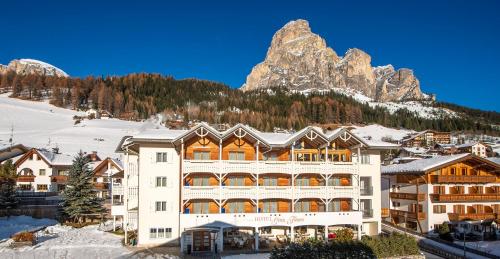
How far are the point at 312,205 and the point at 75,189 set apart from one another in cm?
2592

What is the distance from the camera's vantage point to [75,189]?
4631cm

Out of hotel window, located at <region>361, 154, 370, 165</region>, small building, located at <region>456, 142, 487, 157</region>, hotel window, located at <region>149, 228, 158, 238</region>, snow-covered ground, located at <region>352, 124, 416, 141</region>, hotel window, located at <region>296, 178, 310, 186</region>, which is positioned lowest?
hotel window, located at <region>149, 228, 158, 238</region>

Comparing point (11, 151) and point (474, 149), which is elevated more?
point (474, 149)

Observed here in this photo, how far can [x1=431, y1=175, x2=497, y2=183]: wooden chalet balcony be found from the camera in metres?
43.9

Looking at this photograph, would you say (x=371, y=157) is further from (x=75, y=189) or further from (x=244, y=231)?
(x=75, y=189)

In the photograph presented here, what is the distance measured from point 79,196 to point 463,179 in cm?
4151

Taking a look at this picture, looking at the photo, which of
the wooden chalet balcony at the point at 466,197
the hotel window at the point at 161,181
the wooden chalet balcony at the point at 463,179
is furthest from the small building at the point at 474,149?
the hotel window at the point at 161,181

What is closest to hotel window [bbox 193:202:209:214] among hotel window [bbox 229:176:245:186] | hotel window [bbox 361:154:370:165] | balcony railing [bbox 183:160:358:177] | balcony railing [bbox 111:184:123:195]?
hotel window [bbox 229:176:245:186]

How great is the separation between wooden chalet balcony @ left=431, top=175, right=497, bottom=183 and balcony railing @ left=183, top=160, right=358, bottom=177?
35.7 ft

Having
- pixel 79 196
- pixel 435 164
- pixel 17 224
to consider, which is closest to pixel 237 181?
pixel 79 196

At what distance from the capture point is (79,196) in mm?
46500

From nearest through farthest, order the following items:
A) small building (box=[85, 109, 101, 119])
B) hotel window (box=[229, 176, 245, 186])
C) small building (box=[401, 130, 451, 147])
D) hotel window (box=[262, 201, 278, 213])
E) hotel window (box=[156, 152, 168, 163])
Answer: hotel window (box=[156, 152, 168, 163])
hotel window (box=[229, 176, 245, 186])
hotel window (box=[262, 201, 278, 213])
small building (box=[85, 109, 101, 119])
small building (box=[401, 130, 451, 147])

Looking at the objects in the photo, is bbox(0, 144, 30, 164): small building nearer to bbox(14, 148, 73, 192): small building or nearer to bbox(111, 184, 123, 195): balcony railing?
bbox(14, 148, 73, 192): small building

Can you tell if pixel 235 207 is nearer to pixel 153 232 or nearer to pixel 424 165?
pixel 153 232
